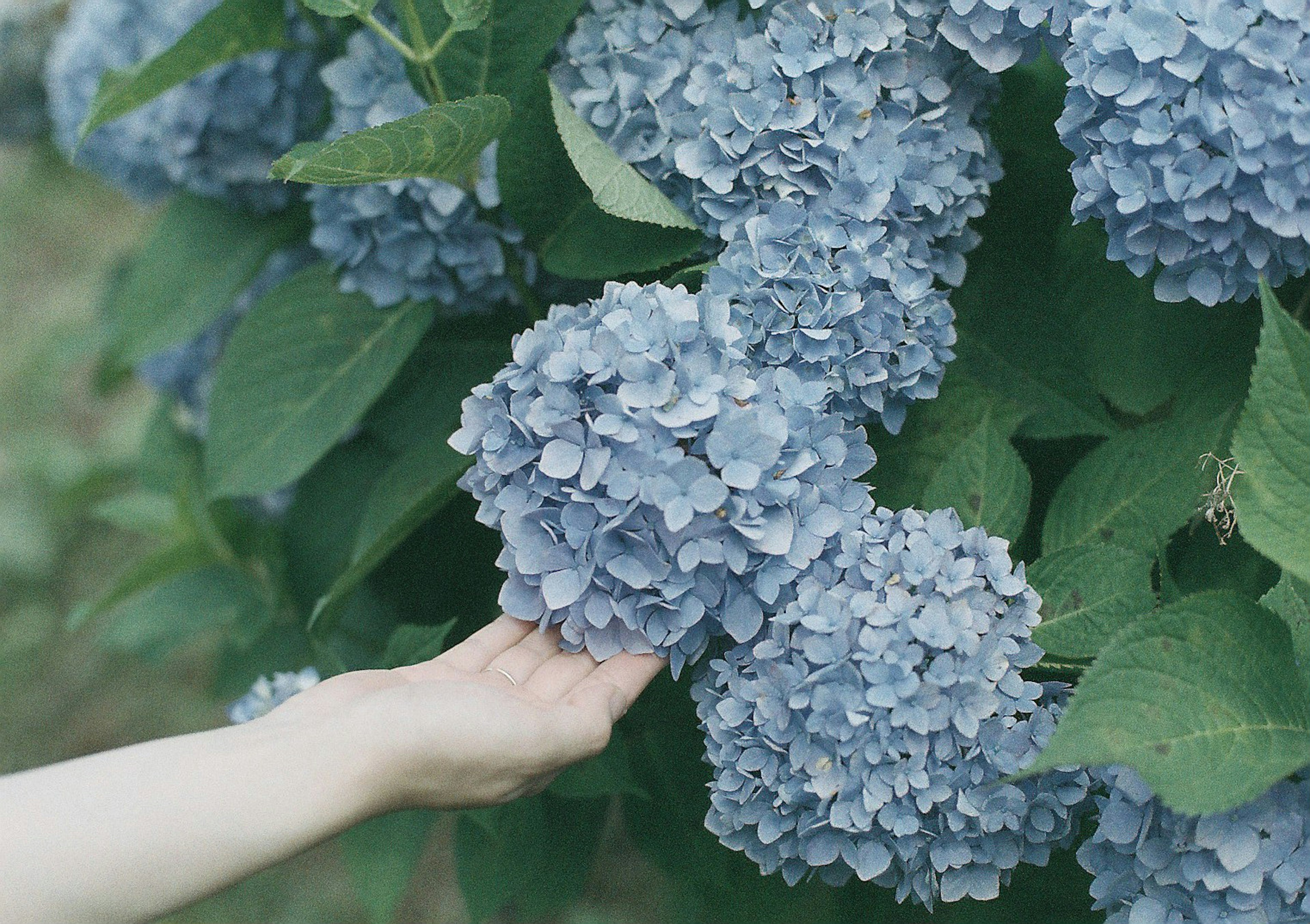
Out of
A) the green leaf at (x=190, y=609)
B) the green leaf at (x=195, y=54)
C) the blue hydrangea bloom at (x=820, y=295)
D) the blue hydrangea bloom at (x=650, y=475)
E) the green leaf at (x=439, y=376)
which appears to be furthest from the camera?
the green leaf at (x=190, y=609)

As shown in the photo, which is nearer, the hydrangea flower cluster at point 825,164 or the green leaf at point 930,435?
the hydrangea flower cluster at point 825,164

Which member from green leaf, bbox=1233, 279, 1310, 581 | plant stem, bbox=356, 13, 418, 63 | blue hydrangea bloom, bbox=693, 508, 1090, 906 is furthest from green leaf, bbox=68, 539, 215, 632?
green leaf, bbox=1233, 279, 1310, 581

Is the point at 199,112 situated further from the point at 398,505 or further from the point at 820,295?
the point at 820,295

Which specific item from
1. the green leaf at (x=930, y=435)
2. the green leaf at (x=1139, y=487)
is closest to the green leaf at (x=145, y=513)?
the green leaf at (x=930, y=435)

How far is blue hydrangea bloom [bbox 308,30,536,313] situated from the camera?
113cm

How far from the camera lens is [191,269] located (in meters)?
1.47

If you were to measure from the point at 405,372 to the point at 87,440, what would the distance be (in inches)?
93.0

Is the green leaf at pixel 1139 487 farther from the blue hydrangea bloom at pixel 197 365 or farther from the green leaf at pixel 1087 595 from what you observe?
the blue hydrangea bloom at pixel 197 365

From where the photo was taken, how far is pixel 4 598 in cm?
299

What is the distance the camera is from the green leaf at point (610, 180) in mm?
944

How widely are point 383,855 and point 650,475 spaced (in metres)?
0.64

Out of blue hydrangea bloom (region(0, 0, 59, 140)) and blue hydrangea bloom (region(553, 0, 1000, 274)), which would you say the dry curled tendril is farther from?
blue hydrangea bloom (region(0, 0, 59, 140))

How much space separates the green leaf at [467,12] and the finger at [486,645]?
1.68 ft

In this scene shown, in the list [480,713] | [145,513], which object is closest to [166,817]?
[480,713]
